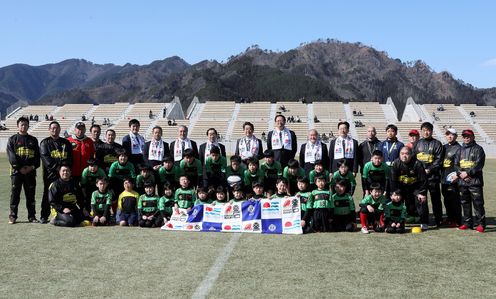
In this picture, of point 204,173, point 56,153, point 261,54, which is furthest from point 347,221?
point 261,54

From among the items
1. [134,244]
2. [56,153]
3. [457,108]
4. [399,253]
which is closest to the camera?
[399,253]

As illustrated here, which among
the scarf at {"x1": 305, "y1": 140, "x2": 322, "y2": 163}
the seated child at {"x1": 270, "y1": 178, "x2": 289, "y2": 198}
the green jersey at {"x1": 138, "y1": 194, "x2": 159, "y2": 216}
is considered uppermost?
the scarf at {"x1": 305, "y1": 140, "x2": 322, "y2": 163}

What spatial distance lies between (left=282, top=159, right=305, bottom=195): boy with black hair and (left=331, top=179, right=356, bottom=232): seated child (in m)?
0.78

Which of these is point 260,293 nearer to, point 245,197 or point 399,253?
point 399,253

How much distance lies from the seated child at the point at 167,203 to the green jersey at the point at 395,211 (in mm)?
3460

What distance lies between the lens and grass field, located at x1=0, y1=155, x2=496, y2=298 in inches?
171

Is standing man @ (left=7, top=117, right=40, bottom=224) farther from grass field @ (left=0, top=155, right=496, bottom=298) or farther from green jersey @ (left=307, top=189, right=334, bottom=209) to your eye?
green jersey @ (left=307, top=189, right=334, bottom=209)

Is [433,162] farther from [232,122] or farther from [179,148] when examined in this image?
[232,122]

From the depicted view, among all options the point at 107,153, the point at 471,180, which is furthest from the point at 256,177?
the point at 471,180

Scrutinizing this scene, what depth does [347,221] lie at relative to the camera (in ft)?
23.8

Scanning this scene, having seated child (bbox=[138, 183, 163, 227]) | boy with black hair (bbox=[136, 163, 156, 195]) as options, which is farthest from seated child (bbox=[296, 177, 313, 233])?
boy with black hair (bbox=[136, 163, 156, 195])

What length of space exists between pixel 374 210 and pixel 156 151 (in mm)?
4061

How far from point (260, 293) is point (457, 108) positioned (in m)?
46.1

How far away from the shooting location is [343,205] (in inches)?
287
